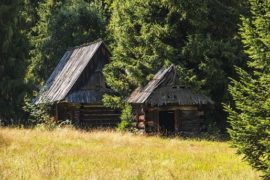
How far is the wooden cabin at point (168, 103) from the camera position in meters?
24.6

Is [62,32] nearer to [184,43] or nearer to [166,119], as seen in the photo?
[166,119]

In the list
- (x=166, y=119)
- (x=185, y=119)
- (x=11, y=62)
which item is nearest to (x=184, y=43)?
(x=185, y=119)

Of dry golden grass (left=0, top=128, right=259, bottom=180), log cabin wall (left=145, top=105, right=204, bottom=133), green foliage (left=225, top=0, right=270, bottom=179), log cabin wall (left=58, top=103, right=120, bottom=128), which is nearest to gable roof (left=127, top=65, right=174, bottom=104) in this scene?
log cabin wall (left=145, top=105, right=204, bottom=133)

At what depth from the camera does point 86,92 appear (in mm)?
30641

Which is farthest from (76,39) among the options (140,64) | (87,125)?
(140,64)

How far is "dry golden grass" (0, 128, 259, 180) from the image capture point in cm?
997

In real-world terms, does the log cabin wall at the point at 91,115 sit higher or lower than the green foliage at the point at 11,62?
lower

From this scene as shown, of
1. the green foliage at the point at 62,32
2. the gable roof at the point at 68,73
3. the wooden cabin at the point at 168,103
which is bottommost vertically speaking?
the wooden cabin at the point at 168,103

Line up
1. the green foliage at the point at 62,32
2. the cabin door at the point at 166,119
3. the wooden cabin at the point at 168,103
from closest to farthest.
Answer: the wooden cabin at the point at 168,103 → the cabin door at the point at 166,119 → the green foliage at the point at 62,32

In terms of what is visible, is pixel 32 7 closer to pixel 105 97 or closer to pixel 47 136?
pixel 105 97

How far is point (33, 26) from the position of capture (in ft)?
172

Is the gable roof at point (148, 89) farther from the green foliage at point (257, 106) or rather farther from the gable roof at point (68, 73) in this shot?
the green foliage at point (257, 106)

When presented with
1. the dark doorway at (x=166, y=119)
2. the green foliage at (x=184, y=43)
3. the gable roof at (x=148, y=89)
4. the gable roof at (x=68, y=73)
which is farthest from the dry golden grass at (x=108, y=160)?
the gable roof at (x=68, y=73)

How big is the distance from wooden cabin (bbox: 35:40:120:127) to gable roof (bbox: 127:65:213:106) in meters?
5.72
